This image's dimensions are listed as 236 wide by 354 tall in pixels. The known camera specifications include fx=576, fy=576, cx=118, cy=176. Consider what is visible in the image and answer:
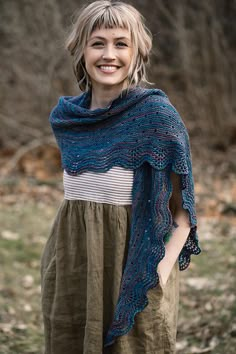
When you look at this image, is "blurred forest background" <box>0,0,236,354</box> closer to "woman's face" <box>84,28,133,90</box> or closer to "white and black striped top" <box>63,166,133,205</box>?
"white and black striped top" <box>63,166,133,205</box>

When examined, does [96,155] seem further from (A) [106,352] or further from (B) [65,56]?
(B) [65,56]

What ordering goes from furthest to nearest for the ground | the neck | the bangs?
the ground < the neck < the bangs

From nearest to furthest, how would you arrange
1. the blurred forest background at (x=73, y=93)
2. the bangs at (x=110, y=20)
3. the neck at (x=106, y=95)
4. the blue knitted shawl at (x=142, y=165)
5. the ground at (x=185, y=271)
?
1. the blue knitted shawl at (x=142, y=165)
2. the bangs at (x=110, y=20)
3. the neck at (x=106, y=95)
4. the ground at (x=185, y=271)
5. the blurred forest background at (x=73, y=93)

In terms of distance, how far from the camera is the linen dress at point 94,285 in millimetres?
2393

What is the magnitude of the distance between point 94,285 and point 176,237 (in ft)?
1.30

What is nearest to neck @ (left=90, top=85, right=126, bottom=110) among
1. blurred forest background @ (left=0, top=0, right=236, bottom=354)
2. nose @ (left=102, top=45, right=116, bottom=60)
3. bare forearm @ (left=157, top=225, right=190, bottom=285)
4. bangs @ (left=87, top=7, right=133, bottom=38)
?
nose @ (left=102, top=45, right=116, bottom=60)

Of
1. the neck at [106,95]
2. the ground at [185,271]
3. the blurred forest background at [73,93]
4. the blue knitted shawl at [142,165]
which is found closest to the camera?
the blue knitted shawl at [142,165]

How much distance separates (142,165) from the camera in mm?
2371

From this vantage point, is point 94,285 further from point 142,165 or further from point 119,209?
point 142,165

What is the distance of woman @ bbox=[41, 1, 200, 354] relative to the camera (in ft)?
7.66

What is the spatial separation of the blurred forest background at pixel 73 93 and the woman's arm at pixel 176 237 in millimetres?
2888

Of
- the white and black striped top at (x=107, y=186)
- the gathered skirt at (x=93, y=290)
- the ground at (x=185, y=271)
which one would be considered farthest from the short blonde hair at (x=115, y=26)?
the ground at (x=185, y=271)

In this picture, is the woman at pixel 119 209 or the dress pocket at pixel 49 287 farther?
the dress pocket at pixel 49 287

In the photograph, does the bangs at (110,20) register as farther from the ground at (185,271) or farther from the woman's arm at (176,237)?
the ground at (185,271)
